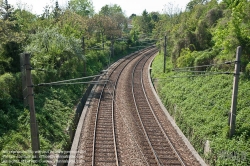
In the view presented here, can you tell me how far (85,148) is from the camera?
1385cm

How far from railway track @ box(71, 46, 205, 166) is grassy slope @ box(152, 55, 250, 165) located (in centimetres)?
157

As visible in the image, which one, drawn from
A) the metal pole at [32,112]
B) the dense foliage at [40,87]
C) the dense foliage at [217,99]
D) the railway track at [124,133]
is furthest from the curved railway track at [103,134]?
the dense foliage at [217,99]

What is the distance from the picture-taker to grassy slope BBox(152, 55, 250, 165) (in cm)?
1169

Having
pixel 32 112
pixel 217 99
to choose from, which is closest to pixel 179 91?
pixel 217 99

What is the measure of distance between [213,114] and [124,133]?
5788mm

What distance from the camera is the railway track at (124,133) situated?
12.8m

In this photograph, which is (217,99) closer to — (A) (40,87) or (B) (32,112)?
(B) (32,112)

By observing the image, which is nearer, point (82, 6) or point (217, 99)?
point (217, 99)

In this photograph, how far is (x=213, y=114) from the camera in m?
14.4

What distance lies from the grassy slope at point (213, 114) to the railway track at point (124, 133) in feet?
5.15

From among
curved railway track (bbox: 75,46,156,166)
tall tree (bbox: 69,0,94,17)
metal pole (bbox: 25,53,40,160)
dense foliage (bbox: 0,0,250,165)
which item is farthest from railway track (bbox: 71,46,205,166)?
tall tree (bbox: 69,0,94,17)

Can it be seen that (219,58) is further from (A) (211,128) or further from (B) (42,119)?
(B) (42,119)

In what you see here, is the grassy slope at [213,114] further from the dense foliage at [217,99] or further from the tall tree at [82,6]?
the tall tree at [82,6]

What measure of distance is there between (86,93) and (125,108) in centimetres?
543
